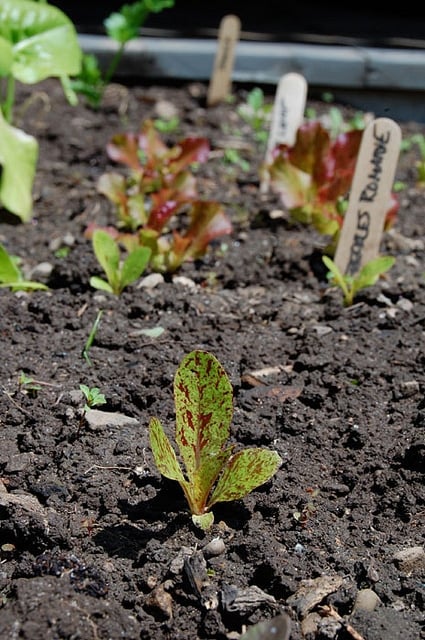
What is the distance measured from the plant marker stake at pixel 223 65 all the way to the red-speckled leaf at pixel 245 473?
8.03 ft

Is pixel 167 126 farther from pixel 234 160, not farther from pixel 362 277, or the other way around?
pixel 362 277

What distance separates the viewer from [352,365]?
1.89 m

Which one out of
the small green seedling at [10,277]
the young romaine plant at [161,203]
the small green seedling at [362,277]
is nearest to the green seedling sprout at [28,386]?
the small green seedling at [10,277]

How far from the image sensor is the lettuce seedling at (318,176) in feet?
8.11

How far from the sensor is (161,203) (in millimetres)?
2504

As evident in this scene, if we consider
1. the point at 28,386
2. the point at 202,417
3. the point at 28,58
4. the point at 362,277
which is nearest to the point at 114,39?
the point at 28,58

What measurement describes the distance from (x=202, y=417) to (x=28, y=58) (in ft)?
5.15

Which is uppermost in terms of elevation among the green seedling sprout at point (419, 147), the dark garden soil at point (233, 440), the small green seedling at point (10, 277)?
the green seedling sprout at point (419, 147)

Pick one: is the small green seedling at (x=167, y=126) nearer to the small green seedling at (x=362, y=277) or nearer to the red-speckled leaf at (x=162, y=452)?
the small green seedling at (x=362, y=277)

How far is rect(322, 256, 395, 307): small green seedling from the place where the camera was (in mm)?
2096

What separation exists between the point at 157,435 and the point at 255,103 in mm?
2375

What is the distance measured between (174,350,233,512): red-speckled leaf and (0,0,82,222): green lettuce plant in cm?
120

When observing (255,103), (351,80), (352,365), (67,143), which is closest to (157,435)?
(352,365)

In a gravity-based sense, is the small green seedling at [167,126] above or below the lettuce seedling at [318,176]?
below
